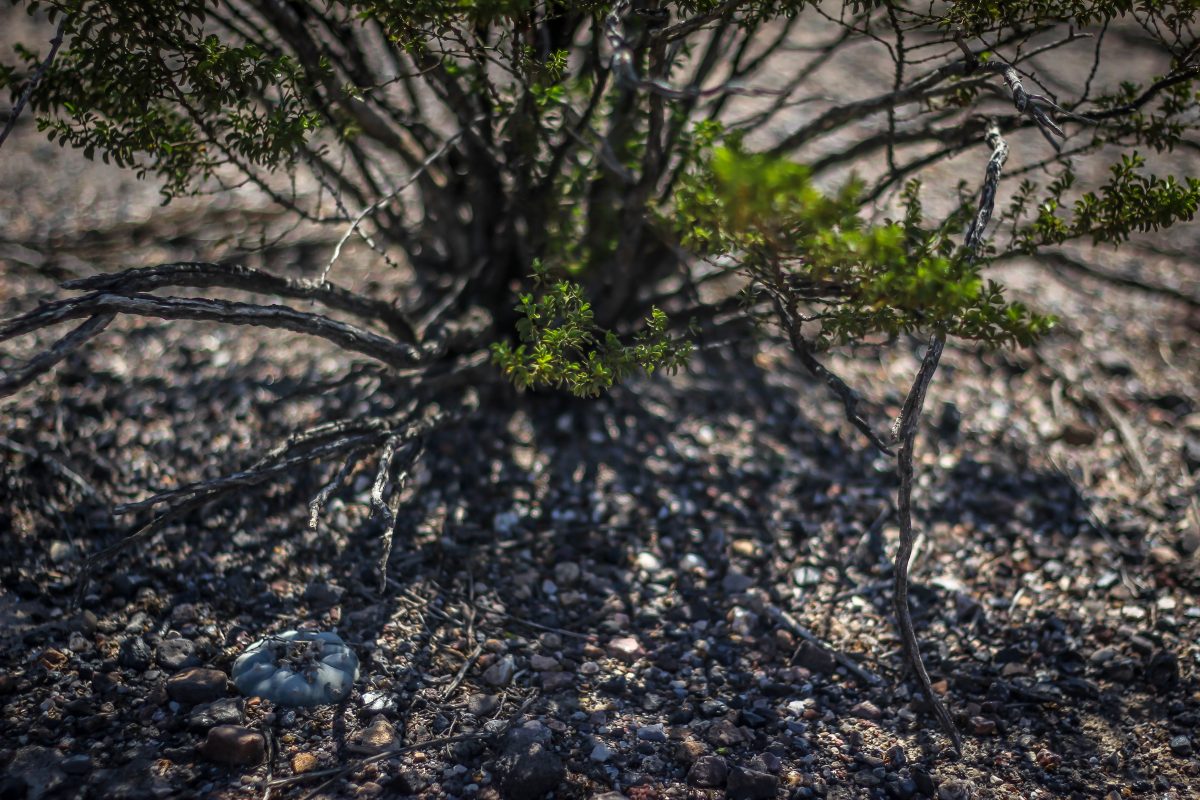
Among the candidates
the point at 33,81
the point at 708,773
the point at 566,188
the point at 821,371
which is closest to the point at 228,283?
the point at 33,81

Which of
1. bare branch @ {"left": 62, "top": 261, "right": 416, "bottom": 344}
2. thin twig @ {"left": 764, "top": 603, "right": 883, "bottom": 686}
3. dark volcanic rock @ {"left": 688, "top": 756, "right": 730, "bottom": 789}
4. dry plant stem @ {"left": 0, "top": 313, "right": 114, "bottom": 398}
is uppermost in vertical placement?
bare branch @ {"left": 62, "top": 261, "right": 416, "bottom": 344}

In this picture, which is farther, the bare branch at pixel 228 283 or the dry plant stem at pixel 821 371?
the dry plant stem at pixel 821 371

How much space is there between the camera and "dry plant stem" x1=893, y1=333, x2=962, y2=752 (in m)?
2.23

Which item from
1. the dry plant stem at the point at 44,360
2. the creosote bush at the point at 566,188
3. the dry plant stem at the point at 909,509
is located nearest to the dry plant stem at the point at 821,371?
the creosote bush at the point at 566,188

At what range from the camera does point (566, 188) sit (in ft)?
10.7

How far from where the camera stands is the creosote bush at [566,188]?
216 centimetres

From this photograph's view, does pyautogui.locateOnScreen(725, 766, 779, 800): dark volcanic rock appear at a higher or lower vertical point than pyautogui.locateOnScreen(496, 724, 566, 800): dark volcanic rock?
higher

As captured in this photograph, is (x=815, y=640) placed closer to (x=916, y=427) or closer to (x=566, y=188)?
(x=916, y=427)

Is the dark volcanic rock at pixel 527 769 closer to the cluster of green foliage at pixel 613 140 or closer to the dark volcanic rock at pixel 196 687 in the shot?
the dark volcanic rock at pixel 196 687

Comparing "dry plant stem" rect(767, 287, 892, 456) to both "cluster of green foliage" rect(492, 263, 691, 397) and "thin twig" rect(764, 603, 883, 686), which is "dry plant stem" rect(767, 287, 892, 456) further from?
"thin twig" rect(764, 603, 883, 686)

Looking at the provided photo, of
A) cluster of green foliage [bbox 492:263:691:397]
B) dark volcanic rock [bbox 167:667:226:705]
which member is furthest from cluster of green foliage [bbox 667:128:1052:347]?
dark volcanic rock [bbox 167:667:226:705]

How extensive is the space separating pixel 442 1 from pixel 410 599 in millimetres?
1871

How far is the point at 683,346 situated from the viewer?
2.46 m

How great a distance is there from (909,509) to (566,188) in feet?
5.88
